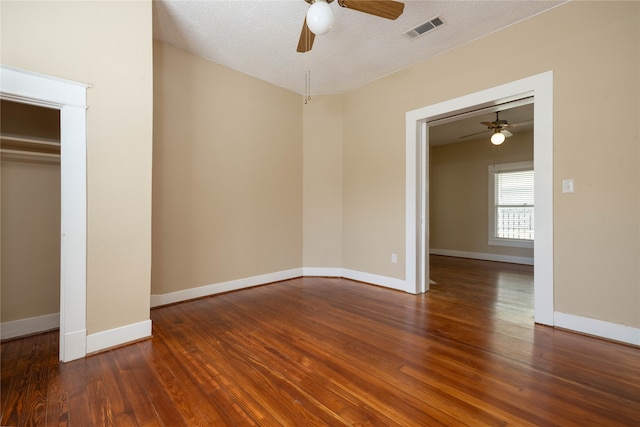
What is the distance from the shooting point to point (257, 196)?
389cm

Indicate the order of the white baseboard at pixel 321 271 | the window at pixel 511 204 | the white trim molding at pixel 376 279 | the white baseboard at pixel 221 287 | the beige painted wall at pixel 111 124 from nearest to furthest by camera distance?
the beige painted wall at pixel 111 124 → the white baseboard at pixel 221 287 → the white trim molding at pixel 376 279 → the white baseboard at pixel 321 271 → the window at pixel 511 204

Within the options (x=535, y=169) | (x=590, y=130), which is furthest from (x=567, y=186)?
(x=590, y=130)

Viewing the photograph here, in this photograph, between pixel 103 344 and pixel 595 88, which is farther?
pixel 595 88

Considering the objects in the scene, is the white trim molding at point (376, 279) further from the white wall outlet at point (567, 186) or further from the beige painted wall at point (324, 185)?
the white wall outlet at point (567, 186)

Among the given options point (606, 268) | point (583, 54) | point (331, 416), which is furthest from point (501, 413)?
point (583, 54)

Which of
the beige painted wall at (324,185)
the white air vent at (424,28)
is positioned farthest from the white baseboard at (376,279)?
the white air vent at (424,28)

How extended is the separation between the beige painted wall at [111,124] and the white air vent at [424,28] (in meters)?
2.38

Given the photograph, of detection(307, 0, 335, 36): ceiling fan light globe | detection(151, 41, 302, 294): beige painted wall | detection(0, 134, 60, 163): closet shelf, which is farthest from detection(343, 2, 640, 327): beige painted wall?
detection(0, 134, 60, 163): closet shelf

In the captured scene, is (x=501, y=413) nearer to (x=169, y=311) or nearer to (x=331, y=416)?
(x=331, y=416)

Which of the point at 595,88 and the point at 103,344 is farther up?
the point at 595,88

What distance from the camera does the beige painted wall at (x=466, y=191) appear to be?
19.9 ft

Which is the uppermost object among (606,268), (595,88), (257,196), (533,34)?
(533,34)

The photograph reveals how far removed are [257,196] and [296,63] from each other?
1.76 m

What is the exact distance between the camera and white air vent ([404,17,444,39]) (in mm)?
2717
